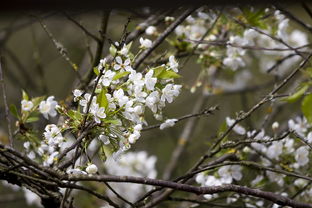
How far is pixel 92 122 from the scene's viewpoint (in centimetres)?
143

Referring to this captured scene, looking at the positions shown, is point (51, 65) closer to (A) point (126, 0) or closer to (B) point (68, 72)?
(B) point (68, 72)

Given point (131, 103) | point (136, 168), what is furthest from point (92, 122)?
point (136, 168)

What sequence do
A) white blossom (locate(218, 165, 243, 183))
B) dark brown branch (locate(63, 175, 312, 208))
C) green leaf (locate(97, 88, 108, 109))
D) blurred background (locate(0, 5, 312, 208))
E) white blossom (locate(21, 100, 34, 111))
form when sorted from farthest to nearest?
blurred background (locate(0, 5, 312, 208)), white blossom (locate(218, 165, 243, 183)), white blossom (locate(21, 100, 34, 111)), green leaf (locate(97, 88, 108, 109)), dark brown branch (locate(63, 175, 312, 208))

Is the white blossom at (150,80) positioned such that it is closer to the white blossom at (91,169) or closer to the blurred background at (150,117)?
the white blossom at (91,169)

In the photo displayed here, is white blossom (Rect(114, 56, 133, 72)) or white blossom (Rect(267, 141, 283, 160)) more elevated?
white blossom (Rect(267, 141, 283, 160))

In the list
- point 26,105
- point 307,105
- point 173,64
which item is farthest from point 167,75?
point 26,105

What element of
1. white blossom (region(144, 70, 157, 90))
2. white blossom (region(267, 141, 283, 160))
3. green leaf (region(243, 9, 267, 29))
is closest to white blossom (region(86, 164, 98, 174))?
white blossom (region(144, 70, 157, 90))

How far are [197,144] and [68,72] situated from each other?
6.45 feet

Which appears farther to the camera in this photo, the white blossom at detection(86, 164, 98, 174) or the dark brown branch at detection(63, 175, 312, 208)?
the white blossom at detection(86, 164, 98, 174)

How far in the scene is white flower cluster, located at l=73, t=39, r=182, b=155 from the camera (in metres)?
1.42

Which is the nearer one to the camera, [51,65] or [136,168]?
[136,168]

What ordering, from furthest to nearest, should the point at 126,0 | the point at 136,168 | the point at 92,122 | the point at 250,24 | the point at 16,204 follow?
1. the point at 16,204
2. the point at 136,168
3. the point at 250,24
4. the point at 92,122
5. the point at 126,0

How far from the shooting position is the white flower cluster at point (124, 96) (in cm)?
142

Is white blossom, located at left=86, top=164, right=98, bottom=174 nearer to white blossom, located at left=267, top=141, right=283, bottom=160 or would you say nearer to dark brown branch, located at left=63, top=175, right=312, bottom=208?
dark brown branch, located at left=63, top=175, right=312, bottom=208
